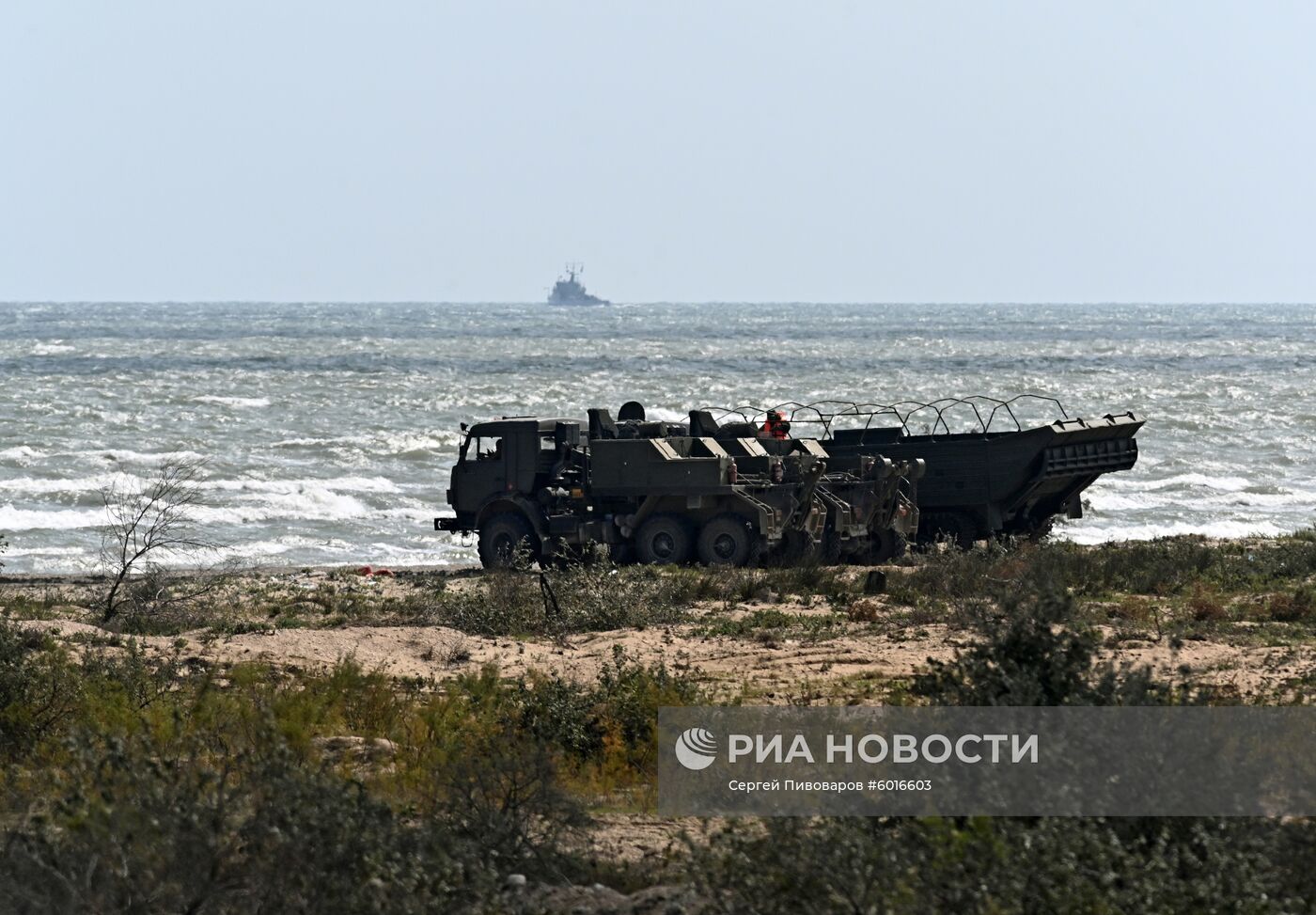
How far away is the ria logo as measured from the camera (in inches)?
386

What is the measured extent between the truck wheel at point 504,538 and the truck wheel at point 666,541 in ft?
4.36

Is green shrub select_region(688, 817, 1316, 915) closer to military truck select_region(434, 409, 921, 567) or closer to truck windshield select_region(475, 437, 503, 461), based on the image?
military truck select_region(434, 409, 921, 567)

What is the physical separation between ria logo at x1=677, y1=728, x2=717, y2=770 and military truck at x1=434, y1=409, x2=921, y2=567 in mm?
9986

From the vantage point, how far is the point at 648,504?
21.2 metres

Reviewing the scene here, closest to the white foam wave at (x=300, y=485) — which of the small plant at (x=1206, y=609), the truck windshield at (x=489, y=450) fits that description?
the truck windshield at (x=489, y=450)

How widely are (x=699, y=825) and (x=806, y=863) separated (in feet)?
7.96

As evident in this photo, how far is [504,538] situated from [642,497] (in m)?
1.79

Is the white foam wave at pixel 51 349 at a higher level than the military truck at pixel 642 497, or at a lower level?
lower

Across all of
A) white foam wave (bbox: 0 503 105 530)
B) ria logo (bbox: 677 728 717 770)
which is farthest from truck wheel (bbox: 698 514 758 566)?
white foam wave (bbox: 0 503 105 530)

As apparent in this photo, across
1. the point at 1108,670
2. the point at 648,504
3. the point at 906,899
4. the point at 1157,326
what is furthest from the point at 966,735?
the point at 1157,326

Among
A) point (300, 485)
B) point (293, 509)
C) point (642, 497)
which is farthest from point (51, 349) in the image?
point (642, 497)

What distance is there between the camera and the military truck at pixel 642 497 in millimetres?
20828

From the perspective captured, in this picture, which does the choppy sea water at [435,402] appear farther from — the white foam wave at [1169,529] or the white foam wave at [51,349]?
the white foam wave at [51,349]

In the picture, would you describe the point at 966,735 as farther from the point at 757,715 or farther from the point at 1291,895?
the point at 757,715
